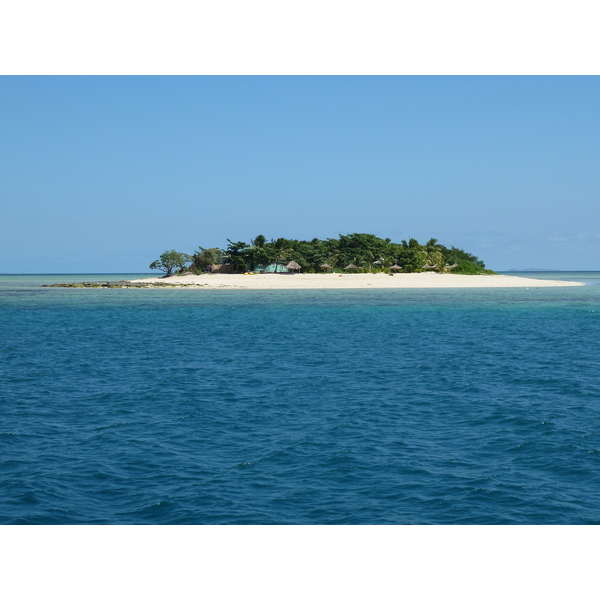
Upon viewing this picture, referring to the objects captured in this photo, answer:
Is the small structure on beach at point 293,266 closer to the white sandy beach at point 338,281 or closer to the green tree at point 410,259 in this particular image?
the white sandy beach at point 338,281

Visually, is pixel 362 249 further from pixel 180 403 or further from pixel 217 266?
pixel 180 403

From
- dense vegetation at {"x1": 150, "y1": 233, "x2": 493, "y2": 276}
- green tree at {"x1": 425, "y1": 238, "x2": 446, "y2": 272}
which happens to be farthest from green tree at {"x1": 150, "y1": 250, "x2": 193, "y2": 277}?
green tree at {"x1": 425, "y1": 238, "x2": 446, "y2": 272}

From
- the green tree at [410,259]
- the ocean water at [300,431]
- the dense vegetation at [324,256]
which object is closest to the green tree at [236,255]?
the dense vegetation at [324,256]

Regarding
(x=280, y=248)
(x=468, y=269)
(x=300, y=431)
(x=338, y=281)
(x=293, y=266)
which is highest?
(x=280, y=248)

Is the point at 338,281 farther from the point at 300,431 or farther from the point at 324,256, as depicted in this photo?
the point at 300,431

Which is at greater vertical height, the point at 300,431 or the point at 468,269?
the point at 468,269

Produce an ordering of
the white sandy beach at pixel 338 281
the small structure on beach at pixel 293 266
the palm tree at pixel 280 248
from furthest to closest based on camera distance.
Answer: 1. the small structure on beach at pixel 293 266
2. the palm tree at pixel 280 248
3. the white sandy beach at pixel 338 281

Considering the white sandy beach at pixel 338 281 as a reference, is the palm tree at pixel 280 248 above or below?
above

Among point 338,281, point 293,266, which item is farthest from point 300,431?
point 293,266
